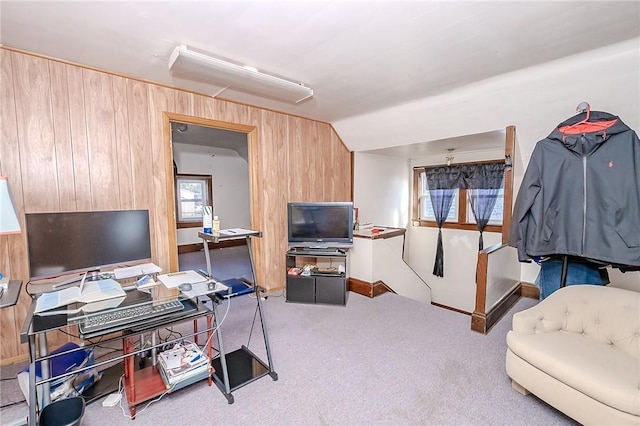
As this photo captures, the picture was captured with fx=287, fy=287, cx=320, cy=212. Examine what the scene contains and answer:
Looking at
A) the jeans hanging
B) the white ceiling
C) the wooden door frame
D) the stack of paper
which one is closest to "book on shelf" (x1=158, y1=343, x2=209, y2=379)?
the stack of paper

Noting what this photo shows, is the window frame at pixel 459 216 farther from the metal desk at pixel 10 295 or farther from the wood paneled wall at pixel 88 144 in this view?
the metal desk at pixel 10 295

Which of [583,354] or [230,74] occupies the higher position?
[230,74]

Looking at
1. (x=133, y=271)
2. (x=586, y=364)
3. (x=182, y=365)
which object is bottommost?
(x=182, y=365)

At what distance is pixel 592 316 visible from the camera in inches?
75.0

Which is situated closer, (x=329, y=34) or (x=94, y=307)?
(x=94, y=307)

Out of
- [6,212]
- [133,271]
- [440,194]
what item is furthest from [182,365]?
[440,194]

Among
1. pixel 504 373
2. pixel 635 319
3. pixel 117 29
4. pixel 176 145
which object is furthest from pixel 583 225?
pixel 176 145

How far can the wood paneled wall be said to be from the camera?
7.27 feet

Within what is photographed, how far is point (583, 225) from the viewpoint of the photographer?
2.01 metres

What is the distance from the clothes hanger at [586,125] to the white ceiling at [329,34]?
0.47 metres

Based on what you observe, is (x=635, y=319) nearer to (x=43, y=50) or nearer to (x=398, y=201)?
(x=398, y=201)

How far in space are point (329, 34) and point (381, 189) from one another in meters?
3.42

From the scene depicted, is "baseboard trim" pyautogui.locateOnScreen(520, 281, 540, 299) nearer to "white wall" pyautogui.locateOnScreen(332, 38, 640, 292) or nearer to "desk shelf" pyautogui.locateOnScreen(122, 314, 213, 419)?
"white wall" pyautogui.locateOnScreen(332, 38, 640, 292)

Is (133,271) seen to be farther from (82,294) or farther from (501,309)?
(501,309)
